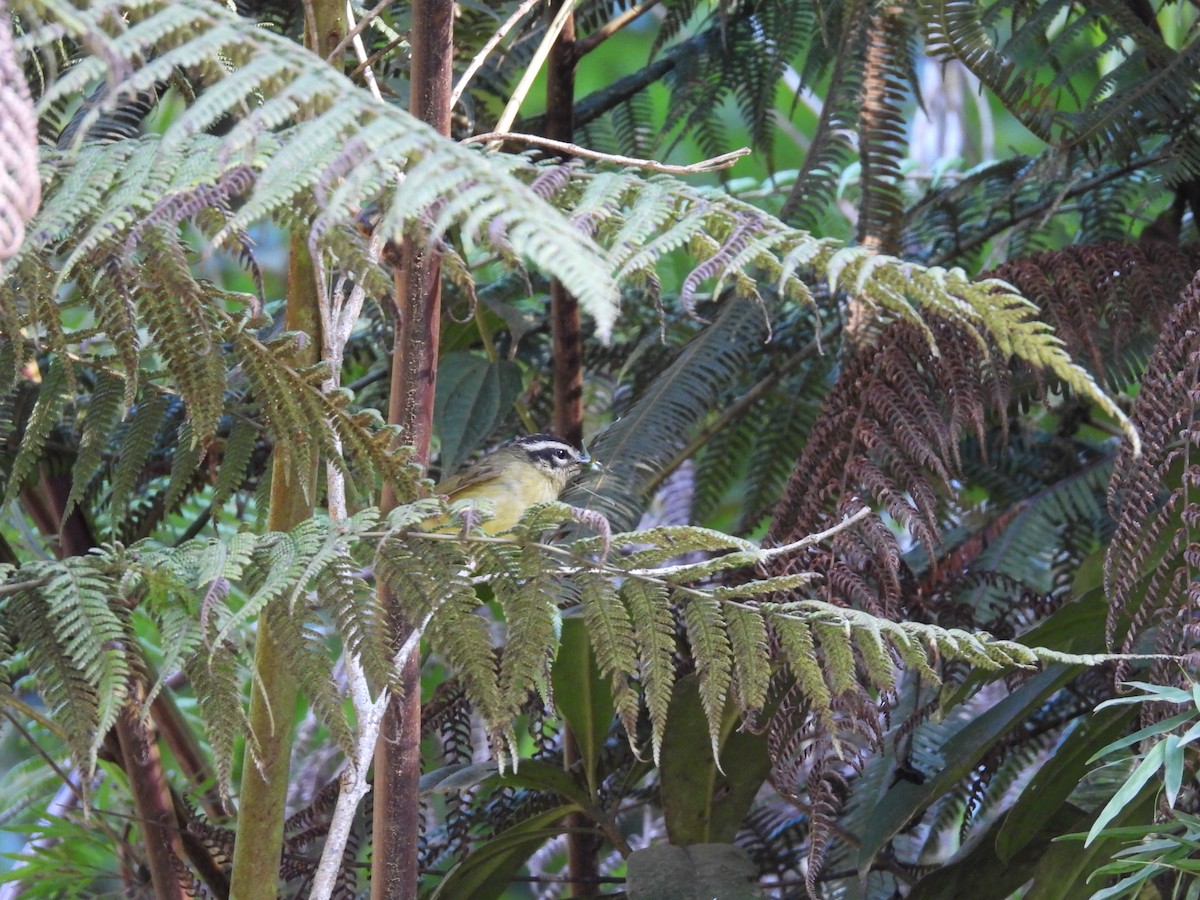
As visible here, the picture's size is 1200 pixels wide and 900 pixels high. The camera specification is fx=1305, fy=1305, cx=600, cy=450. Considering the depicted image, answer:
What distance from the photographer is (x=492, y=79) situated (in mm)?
2549

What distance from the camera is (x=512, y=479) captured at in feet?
10.7

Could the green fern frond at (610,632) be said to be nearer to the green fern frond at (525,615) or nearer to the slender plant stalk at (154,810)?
the green fern frond at (525,615)

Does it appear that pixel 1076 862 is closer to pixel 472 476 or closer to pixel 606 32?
pixel 606 32

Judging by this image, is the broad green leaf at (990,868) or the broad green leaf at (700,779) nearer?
the broad green leaf at (990,868)

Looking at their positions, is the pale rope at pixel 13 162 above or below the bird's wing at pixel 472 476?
above

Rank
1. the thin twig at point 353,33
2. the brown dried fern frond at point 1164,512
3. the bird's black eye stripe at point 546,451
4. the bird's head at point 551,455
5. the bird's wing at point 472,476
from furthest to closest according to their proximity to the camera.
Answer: the bird's wing at point 472,476 → the bird's black eye stripe at point 546,451 → the bird's head at point 551,455 → the brown dried fern frond at point 1164,512 → the thin twig at point 353,33

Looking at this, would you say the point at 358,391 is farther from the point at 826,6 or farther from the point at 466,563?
the point at 466,563

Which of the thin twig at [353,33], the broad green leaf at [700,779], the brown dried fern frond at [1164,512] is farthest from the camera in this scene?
the broad green leaf at [700,779]

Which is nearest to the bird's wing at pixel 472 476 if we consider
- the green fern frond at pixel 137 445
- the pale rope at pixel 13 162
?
the green fern frond at pixel 137 445

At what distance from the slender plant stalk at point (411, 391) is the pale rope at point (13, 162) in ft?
1.63

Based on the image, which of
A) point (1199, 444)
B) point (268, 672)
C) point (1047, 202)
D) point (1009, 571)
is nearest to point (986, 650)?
point (1199, 444)

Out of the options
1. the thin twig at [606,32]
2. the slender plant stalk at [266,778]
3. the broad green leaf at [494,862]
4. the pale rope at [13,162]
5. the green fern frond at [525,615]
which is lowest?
the broad green leaf at [494,862]

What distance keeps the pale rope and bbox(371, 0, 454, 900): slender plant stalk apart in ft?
1.63

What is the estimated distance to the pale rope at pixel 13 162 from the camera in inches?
36.1
